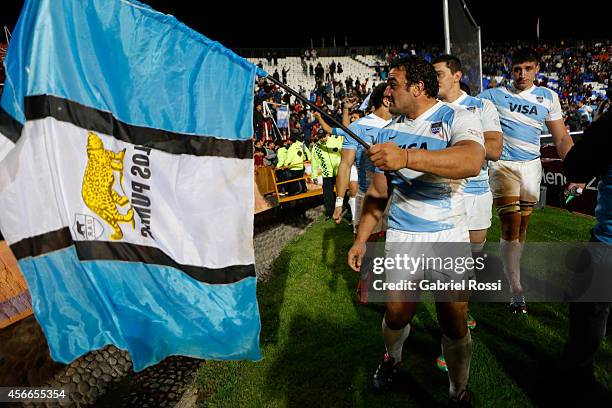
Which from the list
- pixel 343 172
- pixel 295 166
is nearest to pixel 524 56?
pixel 343 172

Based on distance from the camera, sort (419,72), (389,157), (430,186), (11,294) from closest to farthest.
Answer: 1. (389,157)
2. (419,72)
3. (430,186)
4. (11,294)

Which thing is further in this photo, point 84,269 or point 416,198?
point 416,198

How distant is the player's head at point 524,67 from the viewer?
466 cm

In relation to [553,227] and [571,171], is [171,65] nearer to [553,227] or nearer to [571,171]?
[571,171]

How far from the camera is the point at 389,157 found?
216 centimetres

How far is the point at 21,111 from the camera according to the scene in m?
2.28

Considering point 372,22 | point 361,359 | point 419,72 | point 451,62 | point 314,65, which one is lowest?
point 361,359

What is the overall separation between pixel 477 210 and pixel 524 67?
1.88 metres

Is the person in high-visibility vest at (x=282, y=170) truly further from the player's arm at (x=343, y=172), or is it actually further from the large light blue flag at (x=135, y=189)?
the large light blue flag at (x=135, y=189)

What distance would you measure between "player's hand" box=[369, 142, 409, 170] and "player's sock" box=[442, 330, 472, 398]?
147cm

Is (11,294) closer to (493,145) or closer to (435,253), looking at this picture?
(435,253)

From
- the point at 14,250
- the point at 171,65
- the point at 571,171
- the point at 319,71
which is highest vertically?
the point at 319,71

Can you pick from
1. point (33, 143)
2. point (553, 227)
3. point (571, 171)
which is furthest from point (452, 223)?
point (553, 227)

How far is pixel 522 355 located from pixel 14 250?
396cm
